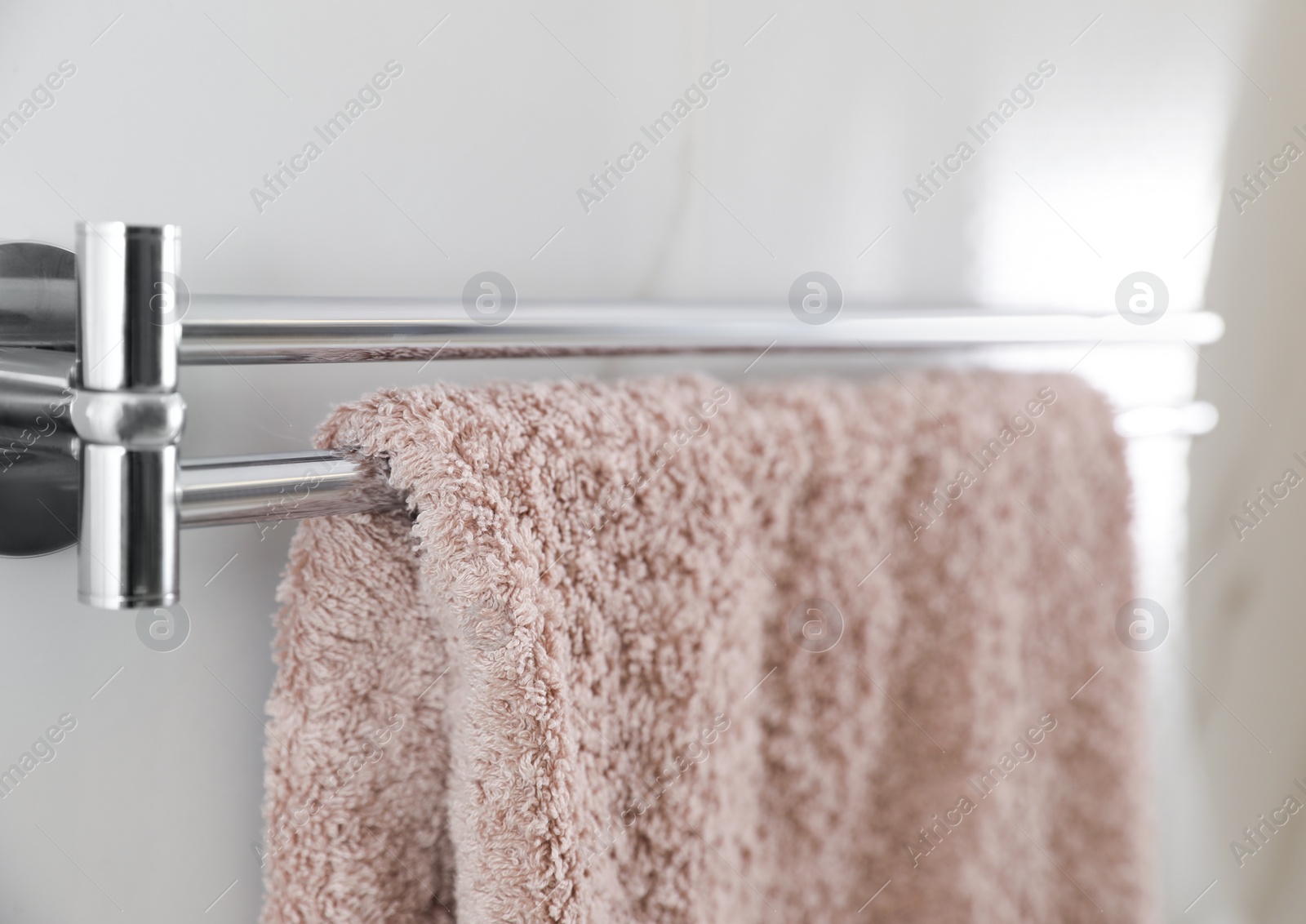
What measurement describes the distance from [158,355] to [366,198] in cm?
15

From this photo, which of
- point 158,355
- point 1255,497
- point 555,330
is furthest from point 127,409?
point 1255,497

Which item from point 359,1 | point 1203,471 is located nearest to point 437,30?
point 359,1

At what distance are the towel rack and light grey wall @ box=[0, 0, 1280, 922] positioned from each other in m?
0.03

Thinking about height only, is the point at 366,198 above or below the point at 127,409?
above

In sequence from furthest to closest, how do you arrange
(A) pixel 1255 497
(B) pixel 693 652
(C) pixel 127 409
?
1. (A) pixel 1255 497
2. (B) pixel 693 652
3. (C) pixel 127 409

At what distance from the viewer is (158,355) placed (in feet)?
0.81

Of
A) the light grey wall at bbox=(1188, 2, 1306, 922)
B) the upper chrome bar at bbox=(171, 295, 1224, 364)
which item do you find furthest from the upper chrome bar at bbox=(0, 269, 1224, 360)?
the light grey wall at bbox=(1188, 2, 1306, 922)

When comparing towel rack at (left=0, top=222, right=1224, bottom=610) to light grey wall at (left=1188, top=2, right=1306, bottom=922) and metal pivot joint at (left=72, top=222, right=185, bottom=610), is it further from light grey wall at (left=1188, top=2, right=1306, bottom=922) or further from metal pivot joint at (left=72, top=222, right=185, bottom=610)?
light grey wall at (left=1188, top=2, right=1306, bottom=922)

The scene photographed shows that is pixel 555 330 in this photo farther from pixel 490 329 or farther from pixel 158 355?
pixel 158 355

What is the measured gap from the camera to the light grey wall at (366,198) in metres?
0.32

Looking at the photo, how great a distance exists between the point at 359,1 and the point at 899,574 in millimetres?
340

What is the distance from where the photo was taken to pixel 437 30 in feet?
1.25

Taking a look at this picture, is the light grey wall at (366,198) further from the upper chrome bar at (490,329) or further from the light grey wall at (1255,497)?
the light grey wall at (1255,497)

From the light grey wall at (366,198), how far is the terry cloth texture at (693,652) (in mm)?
62
